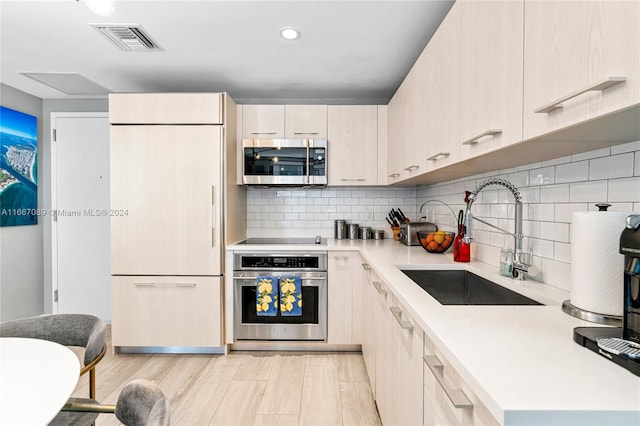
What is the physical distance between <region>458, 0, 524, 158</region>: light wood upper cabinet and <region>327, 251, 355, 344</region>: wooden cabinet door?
66.7 inches

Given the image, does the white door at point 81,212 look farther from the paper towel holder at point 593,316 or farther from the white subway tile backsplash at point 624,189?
the white subway tile backsplash at point 624,189

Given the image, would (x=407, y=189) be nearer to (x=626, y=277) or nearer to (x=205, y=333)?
(x=205, y=333)

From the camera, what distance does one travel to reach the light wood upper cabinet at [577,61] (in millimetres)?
688

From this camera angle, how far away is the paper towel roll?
3.07ft

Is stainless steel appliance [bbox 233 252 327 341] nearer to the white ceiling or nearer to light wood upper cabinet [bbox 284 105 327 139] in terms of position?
light wood upper cabinet [bbox 284 105 327 139]

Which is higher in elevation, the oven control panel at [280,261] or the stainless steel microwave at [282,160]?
the stainless steel microwave at [282,160]

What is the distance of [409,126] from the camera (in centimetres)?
241

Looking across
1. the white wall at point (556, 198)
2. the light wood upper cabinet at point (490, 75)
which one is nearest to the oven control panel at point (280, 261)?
the white wall at point (556, 198)

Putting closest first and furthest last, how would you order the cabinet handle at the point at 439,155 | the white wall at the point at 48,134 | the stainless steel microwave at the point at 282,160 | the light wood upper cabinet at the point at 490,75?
the light wood upper cabinet at the point at 490,75
the cabinet handle at the point at 439,155
the stainless steel microwave at the point at 282,160
the white wall at the point at 48,134

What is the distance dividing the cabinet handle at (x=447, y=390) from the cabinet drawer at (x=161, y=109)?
8.37 ft

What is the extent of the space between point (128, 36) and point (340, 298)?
2.50 m

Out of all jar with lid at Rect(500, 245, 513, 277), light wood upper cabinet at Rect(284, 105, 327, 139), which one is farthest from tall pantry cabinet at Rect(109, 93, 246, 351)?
jar with lid at Rect(500, 245, 513, 277)

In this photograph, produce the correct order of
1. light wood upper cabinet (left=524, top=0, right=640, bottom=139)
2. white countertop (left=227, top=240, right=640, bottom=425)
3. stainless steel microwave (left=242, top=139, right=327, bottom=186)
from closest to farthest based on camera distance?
white countertop (left=227, top=240, right=640, bottom=425) → light wood upper cabinet (left=524, top=0, right=640, bottom=139) → stainless steel microwave (left=242, top=139, right=327, bottom=186)

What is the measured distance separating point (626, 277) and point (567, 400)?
37 centimetres
